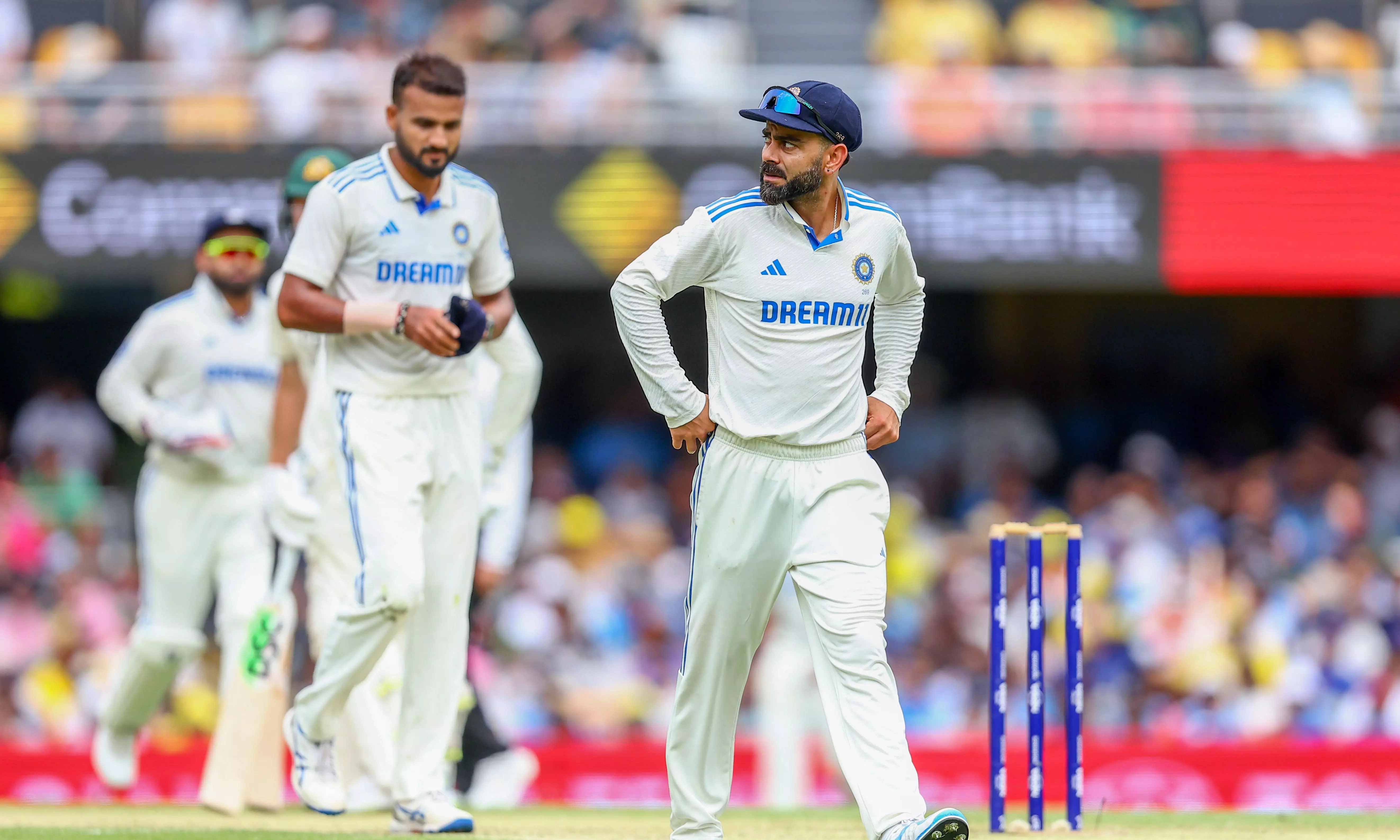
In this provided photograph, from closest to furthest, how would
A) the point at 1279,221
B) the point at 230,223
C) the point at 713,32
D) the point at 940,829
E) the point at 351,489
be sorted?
the point at 940,829 → the point at 351,489 → the point at 230,223 → the point at 1279,221 → the point at 713,32

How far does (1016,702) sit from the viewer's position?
1116 cm

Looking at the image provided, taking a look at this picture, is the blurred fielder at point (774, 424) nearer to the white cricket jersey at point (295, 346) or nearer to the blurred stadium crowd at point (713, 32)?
the white cricket jersey at point (295, 346)

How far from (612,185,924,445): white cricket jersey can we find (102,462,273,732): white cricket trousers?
10.4 ft

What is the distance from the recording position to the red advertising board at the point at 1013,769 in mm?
9586

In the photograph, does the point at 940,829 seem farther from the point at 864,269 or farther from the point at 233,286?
the point at 233,286

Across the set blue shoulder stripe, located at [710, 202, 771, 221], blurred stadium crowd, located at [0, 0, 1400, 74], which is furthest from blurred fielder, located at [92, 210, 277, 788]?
blurred stadium crowd, located at [0, 0, 1400, 74]

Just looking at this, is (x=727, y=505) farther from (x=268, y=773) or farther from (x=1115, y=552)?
(x=1115, y=552)

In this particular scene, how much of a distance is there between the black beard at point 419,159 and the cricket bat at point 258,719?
169 centimetres

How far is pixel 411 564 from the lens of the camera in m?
5.34

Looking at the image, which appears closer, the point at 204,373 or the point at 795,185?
the point at 795,185

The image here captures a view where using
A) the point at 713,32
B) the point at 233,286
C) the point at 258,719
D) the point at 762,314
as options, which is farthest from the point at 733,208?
the point at 713,32

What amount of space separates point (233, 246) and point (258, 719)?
1946mm

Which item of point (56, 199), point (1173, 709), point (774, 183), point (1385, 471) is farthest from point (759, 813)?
point (1385, 471)

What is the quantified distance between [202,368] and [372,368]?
242 cm
